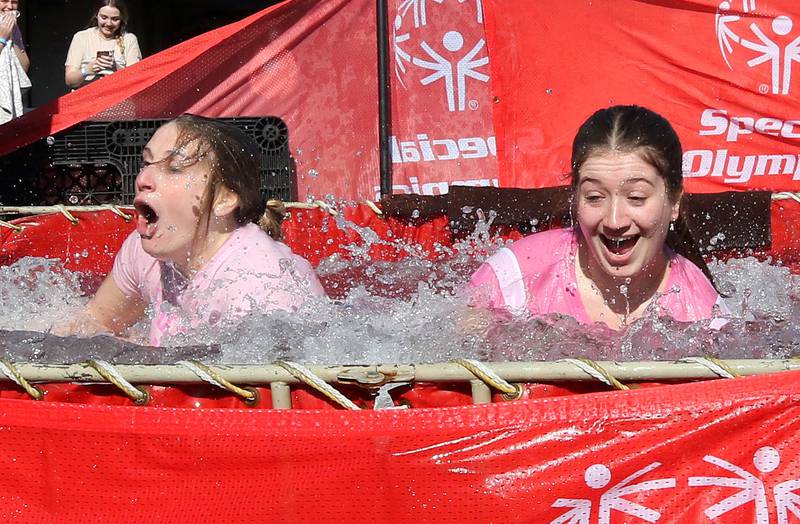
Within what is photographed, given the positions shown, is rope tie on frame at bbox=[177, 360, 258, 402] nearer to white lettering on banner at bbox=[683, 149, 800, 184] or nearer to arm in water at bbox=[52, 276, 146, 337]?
arm in water at bbox=[52, 276, 146, 337]

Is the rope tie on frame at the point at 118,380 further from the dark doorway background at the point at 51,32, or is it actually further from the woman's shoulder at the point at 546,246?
the dark doorway background at the point at 51,32

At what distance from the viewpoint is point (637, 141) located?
2.62 metres

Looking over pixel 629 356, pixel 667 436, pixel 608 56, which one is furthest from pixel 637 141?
pixel 608 56

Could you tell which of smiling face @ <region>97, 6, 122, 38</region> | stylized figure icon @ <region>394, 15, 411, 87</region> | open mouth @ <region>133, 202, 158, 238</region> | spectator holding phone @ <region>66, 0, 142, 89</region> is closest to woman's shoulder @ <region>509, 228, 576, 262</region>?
open mouth @ <region>133, 202, 158, 238</region>

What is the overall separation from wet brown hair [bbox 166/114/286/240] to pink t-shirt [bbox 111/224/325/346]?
90 mm

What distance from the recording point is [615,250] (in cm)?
260

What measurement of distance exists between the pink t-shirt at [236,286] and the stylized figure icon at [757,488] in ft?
4.04

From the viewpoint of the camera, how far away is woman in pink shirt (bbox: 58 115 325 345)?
2.71 m

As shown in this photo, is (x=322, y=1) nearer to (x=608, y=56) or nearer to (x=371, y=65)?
(x=371, y=65)

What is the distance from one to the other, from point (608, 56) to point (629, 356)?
9.78ft

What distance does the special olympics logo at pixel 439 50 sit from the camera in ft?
16.6

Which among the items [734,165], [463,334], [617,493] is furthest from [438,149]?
[617,493]

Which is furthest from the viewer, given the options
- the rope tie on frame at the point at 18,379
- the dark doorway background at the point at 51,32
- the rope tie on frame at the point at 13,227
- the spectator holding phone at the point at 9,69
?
the dark doorway background at the point at 51,32

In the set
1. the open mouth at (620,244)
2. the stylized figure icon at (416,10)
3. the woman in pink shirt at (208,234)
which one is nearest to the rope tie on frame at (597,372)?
the open mouth at (620,244)
